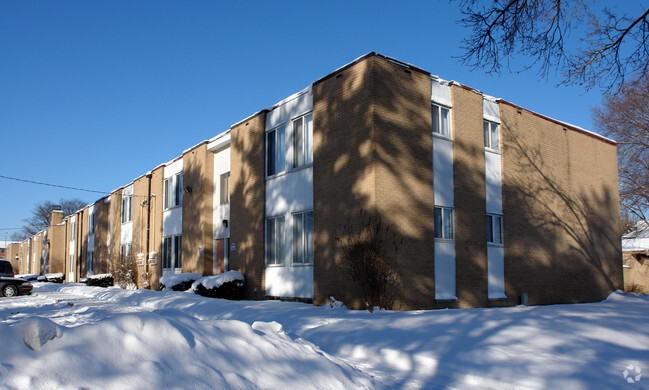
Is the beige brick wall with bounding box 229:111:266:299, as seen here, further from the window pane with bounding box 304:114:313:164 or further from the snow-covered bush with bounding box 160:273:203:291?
the window pane with bounding box 304:114:313:164

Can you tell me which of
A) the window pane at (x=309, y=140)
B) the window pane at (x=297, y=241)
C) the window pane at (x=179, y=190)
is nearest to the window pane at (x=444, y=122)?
the window pane at (x=309, y=140)

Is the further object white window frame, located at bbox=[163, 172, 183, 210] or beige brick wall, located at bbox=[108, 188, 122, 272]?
beige brick wall, located at bbox=[108, 188, 122, 272]

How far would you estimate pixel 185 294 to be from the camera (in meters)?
19.1

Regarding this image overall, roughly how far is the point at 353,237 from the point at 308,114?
4.69 m

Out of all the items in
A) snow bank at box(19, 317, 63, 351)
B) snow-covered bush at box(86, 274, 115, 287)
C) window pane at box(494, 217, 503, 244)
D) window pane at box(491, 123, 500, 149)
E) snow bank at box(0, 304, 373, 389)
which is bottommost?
snow-covered bush at box(86, 274, 115, 287)

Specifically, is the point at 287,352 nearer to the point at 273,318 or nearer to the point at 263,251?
the point at 273,318

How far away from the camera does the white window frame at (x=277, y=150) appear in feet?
59.1

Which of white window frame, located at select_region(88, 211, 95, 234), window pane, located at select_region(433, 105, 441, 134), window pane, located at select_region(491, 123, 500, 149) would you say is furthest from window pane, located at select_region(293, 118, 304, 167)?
white window frame, located at select_region(88, 211, 95, 234)

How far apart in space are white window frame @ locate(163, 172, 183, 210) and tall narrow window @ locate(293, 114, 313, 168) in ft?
34.4

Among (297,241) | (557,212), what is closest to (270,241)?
(297,241)

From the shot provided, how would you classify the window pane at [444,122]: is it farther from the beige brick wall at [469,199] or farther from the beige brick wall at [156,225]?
the beige brick wall at [156,225]

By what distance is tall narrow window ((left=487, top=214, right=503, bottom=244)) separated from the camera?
17.1 m

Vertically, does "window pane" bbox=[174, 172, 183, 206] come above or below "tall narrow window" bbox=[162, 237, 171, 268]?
above

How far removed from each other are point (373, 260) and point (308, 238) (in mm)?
3559
